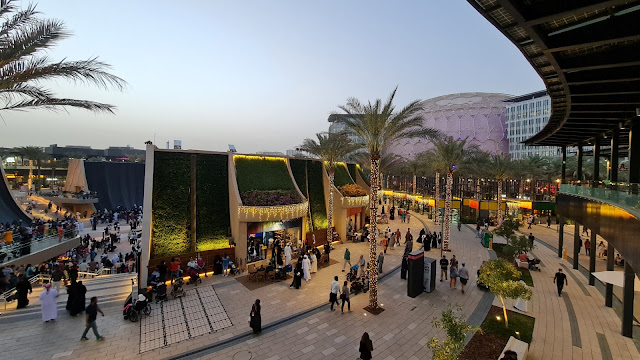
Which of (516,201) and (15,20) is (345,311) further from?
(516,201)

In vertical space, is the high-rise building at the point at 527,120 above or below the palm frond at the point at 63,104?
above

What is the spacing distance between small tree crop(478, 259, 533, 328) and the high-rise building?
89.2 metres

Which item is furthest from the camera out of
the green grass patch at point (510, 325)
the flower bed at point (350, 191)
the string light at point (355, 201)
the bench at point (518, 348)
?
the flower bed at point (350, 191)

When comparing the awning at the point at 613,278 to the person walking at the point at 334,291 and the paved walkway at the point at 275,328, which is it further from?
the person walking at the point at 334,291

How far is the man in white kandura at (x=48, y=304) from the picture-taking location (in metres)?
9.14

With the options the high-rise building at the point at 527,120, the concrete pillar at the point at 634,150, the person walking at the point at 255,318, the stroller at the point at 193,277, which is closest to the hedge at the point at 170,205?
the stroller at the point at 193,277

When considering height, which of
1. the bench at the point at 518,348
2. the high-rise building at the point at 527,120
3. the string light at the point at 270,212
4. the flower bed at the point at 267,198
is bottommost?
the bench at the point at 518,348

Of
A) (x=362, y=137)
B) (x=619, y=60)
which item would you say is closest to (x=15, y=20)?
(x=362, y=137)

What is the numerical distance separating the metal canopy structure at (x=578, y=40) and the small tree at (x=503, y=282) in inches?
245

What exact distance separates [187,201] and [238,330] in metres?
8.38

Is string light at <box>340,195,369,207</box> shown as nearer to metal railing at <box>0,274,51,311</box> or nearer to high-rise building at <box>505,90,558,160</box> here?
metal railing at <box>0,274,51,311</box>

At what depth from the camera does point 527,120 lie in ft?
277

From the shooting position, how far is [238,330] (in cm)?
927

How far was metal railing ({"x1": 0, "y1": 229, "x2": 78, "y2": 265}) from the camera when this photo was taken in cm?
1315
